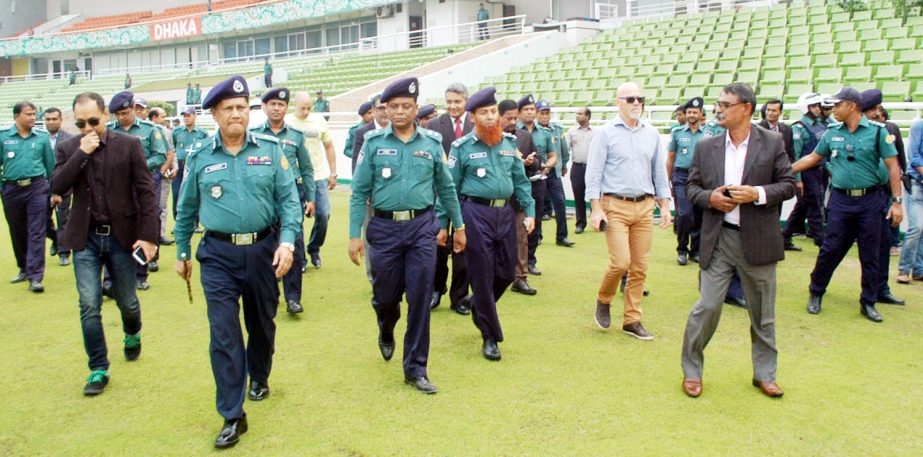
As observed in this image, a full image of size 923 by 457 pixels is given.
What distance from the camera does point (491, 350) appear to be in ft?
17.4

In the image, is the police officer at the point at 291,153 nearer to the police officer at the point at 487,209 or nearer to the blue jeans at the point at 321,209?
the blue jeans at the point at 321,209

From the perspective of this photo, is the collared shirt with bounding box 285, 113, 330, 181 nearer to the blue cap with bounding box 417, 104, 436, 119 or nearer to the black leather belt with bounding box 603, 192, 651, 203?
the blue cap with bounding box 417, 104, 436, 119

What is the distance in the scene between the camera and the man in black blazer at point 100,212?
15.4 ft

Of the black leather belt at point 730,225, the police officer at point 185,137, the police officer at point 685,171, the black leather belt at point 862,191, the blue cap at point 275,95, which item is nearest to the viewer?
the black leather belt at point 730,225

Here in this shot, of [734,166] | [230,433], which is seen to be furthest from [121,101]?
[734,166]

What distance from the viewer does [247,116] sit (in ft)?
13.2

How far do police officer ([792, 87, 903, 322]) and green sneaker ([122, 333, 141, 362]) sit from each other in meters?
5.34

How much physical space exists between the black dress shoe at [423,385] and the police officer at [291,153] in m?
2.13

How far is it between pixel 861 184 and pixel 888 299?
1239 millimetres

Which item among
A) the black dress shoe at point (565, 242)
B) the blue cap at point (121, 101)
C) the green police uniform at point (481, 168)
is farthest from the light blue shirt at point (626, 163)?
the black dress shoe at point (565, 242)

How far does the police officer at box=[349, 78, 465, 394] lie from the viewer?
4.68 metres

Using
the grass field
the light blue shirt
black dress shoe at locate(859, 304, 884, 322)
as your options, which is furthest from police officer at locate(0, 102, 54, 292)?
black dress shoe at locate(859, 304, 884, 322)

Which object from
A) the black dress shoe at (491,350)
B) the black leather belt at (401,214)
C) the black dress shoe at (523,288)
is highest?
the black leather belt at (401,214)

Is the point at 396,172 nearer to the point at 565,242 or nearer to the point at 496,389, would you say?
the point at 496,389
